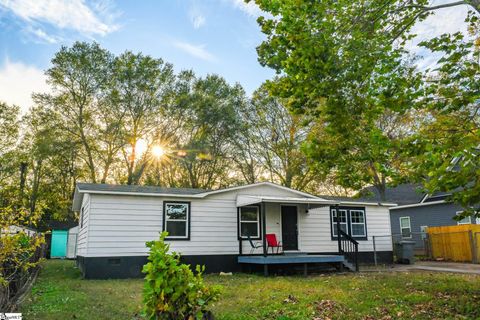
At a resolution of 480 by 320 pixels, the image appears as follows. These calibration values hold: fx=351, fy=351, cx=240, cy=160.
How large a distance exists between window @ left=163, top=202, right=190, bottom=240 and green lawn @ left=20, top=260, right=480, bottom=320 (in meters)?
3.57

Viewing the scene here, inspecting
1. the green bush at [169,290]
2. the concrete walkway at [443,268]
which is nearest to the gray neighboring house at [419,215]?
the concrete walkway at [443,268]

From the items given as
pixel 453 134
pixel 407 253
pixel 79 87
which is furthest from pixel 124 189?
pixel 79 87

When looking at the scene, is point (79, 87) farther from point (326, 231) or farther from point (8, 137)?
point (326, 231)

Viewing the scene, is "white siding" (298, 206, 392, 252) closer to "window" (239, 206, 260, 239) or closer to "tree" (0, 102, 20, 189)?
"window" (239, 206, 260, 239)

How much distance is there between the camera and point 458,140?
5.13m

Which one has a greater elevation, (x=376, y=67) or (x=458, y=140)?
(x=376, y=67)

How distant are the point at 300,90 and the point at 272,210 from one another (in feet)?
27.1

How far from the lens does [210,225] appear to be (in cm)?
1317

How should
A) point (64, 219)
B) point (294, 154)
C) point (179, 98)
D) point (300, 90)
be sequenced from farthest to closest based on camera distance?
1. point (64, 219)
2. point (179, 98)
3. point (294, 154)
4. point (300, 90)

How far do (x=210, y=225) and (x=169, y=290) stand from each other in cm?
980

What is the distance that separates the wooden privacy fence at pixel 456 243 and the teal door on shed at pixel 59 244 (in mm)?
25520

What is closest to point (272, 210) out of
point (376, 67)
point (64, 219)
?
point (376, 67)

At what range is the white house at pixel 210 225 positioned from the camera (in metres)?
11.7

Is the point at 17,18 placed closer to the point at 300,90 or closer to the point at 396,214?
the point at 300,90
